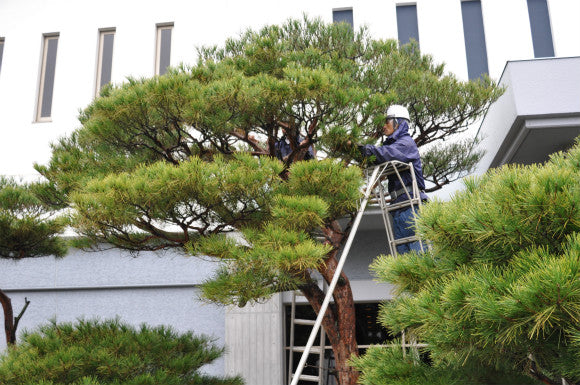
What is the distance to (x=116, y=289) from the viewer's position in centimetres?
556

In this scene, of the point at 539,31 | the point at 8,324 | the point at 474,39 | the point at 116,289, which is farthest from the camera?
the point at 474,39

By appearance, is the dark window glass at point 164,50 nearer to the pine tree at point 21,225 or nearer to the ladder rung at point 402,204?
the pine tree at point 21,225

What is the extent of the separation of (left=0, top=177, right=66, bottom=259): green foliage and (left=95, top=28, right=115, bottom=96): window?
2337 mm

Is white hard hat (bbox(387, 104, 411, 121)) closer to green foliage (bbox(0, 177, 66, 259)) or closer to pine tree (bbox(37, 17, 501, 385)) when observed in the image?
pine tree (bbox(37, 17, 501, 385))

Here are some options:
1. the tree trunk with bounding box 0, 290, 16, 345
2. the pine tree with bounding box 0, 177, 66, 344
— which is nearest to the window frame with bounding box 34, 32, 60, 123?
the pine tree with bounding box 0, 177, 66, 344

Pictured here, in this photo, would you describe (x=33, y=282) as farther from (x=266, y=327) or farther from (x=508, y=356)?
(x=508, y=356)

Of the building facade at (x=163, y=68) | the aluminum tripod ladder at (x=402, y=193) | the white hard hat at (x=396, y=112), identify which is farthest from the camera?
the building facade at (x=163, y=68)

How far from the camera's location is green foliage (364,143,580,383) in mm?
1344

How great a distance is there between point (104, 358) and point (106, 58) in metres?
4.21

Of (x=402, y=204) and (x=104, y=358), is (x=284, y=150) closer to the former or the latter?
(x=402, y=204)

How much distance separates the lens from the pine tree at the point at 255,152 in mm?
2549

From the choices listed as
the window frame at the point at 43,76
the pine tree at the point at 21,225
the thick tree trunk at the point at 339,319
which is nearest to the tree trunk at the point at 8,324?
the pine tree at the point at 21,225

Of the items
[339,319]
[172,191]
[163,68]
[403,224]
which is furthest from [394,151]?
[163,68]

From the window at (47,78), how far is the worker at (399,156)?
441cm
